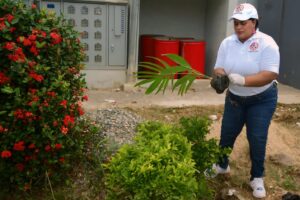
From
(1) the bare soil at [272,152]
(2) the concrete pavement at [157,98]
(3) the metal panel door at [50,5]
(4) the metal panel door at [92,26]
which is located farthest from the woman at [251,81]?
(3) the metal panel door at [50,5]

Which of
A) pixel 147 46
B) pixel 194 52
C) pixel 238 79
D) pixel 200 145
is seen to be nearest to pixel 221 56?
pixel 238 79

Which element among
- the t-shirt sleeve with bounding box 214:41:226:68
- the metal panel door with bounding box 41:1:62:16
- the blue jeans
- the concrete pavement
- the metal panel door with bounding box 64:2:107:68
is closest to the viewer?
the blue jeans

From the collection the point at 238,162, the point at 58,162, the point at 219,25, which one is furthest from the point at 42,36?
the point at 219,25

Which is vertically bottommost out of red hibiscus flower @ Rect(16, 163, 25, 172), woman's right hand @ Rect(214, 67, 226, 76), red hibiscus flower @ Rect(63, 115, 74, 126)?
red hibiscus flower @ Rect(16, 163, 25, 172)

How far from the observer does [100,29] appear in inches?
294

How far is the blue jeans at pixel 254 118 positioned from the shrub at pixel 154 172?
1.00 meters

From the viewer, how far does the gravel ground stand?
169 inches

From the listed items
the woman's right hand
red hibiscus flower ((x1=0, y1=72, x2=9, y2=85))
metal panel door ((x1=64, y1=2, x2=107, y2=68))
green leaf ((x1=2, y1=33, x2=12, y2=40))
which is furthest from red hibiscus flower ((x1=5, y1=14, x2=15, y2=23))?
metal panel door ((x1=64, y1=2, x2=107, y2=68))

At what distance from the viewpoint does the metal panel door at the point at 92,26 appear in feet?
23.9

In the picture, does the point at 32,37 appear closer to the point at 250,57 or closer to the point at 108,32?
the point at 250,57

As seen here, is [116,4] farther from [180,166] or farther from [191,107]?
[180,166]

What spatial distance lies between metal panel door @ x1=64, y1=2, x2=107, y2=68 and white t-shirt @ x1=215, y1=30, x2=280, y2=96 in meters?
4.01

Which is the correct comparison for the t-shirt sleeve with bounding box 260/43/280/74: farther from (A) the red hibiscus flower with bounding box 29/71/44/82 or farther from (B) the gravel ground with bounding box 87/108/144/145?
(A) the red hibiscus flower with bounding box 29/71/44/82

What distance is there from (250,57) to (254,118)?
0.54 m
